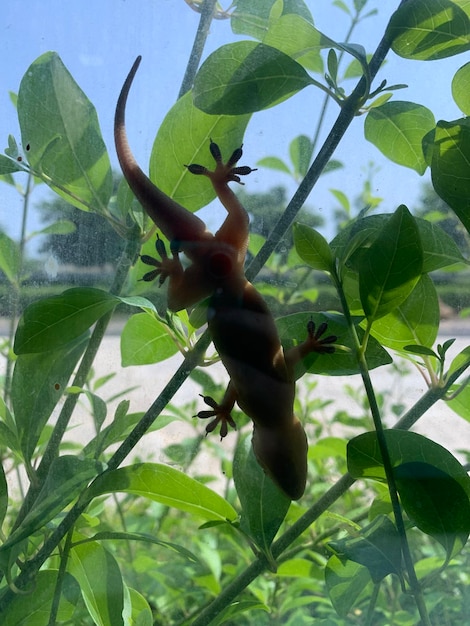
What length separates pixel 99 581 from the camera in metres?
0.59

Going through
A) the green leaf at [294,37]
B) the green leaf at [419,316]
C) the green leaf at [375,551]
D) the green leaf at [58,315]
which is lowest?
the green leaf at [375,551]

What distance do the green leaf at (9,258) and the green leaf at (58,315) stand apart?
202 millimetres

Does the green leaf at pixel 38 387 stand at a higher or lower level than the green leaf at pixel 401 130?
lower

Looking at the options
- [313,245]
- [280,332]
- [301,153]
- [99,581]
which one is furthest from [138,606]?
[301,153]

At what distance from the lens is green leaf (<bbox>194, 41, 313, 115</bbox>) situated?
21.7 inches

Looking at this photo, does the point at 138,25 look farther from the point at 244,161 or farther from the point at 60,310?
the point at 60,310

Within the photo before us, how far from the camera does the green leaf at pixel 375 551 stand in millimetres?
535

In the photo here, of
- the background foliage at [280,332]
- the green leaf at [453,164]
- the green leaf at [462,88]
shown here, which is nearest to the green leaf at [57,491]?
the background foliage at [280,332]

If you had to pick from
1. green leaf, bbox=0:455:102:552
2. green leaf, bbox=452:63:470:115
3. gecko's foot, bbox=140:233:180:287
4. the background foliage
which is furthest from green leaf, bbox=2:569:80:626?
green leaf, bbox=452:63:470:115

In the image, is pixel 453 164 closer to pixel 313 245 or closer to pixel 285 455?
pixel 313 245

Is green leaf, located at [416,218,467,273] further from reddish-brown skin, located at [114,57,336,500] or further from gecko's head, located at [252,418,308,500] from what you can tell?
gecko's head, located at [252,418,308,500]

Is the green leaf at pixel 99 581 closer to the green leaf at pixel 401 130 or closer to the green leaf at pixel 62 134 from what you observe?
the green leaf at pixel 62 134

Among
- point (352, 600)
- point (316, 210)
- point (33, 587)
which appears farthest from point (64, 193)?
point (352, 600)

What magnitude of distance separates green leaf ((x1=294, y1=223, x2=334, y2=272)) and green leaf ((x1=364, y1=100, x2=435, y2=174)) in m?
0.17
